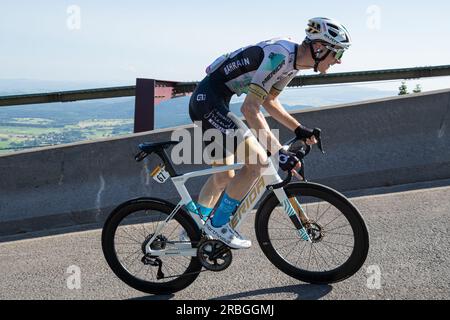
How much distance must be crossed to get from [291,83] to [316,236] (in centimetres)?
358

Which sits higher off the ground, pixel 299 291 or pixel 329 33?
pixel 329 33

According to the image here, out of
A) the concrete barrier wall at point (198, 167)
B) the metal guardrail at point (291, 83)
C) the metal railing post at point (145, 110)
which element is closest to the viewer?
the concrete barrier wall at point (198, 167)

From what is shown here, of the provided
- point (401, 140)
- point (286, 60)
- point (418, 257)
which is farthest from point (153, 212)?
point (401, 140)

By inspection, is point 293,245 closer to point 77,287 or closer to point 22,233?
point 77,287

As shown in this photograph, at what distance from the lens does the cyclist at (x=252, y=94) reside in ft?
12.4

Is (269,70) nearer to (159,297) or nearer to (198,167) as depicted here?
(159,297)

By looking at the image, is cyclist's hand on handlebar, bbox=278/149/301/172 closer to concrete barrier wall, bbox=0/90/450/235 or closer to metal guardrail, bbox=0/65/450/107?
concrete barrier wall, bbox=0/90/450/235

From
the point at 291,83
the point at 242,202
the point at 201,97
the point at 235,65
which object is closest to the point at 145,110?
the point at 291,83

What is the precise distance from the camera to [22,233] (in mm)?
5914

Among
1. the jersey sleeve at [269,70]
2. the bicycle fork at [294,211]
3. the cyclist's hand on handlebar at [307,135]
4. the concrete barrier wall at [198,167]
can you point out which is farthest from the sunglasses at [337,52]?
the concrete barrier wall at [198,167]

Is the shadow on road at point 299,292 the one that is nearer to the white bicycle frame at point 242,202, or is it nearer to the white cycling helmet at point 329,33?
the white bicycle frame at point 242,202

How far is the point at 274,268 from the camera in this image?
430 centimetres

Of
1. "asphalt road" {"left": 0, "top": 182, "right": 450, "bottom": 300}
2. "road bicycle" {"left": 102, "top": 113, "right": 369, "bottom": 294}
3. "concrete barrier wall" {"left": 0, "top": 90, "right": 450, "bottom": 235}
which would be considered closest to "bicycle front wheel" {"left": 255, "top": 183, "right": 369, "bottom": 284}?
"road bicycle" {"left": 102, "top": 113, "right": 369, "bottom": 294}

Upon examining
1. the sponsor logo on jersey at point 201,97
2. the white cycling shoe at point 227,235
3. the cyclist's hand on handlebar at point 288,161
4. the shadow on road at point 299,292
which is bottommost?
the shadow on road at point 299,292
